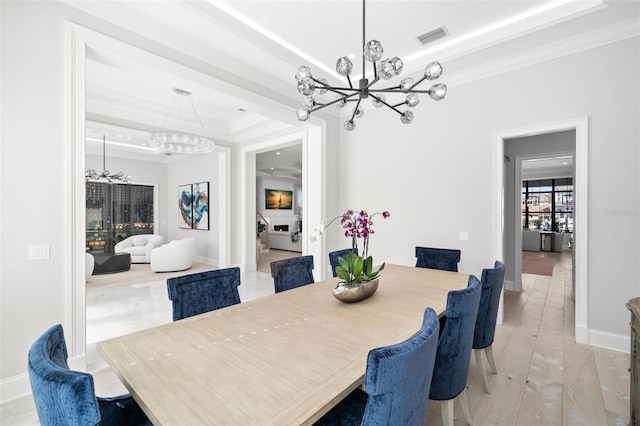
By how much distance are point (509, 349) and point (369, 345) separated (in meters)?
2.28

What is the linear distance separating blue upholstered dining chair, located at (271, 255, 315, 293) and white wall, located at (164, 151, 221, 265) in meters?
4.38

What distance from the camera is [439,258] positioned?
324 cm

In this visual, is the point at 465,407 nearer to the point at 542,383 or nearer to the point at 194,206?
the point at 542,383

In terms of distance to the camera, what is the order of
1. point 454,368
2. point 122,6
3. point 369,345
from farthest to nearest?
1. point 122,6
2. point 454,368
3. point 369,345

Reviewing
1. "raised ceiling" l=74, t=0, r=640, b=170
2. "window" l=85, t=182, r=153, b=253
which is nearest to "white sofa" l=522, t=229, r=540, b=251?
"raised ceiling" l=74, t=0, r=640, b=170

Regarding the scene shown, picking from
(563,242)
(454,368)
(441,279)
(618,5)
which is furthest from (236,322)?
(563,242)

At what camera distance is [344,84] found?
13.4ft

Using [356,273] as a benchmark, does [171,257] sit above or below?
below

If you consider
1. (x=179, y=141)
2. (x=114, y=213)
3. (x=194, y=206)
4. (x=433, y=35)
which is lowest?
(x=114, y=213)

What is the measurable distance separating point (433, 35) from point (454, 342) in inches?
116

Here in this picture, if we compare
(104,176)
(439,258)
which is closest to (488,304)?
(439,258)

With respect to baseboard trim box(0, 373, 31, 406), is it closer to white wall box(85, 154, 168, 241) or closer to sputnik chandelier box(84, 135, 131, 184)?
sputnik chandelier box(84, 135, 131, 184)

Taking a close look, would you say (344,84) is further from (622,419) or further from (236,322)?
(622,419)

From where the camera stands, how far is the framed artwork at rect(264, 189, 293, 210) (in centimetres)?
1191
